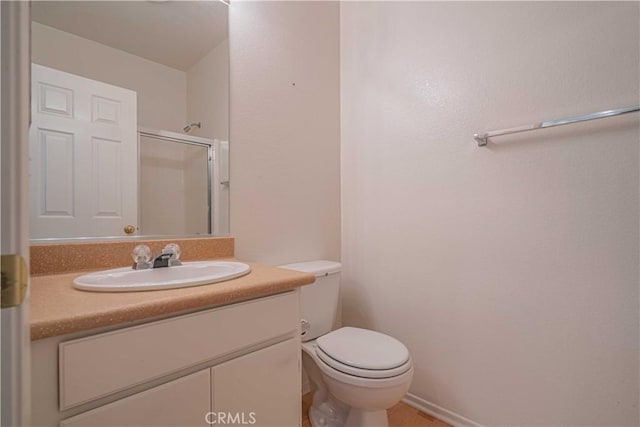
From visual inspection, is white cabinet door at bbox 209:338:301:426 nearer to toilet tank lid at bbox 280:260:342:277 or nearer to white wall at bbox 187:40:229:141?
toilet tank lid at bbox 280:260:342:277

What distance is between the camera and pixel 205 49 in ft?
4.23

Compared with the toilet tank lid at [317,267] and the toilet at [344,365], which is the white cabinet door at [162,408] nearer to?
the toilet at [344,365]

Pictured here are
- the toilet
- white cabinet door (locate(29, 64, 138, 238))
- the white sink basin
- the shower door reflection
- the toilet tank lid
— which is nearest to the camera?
the white sink basin

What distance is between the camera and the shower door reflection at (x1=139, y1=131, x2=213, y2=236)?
114 cm

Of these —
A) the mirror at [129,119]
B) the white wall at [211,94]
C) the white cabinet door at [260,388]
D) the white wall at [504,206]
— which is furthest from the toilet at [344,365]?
the white wall at [211,94]

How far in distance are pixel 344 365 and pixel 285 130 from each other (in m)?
1.15

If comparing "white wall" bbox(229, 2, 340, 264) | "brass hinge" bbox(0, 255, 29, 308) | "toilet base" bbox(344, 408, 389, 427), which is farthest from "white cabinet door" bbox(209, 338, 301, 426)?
"white wall" bbox(229, 2, 340, 264)

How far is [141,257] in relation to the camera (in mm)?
957

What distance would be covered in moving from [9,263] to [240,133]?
3.48 feet

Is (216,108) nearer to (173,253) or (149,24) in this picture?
(149,24)

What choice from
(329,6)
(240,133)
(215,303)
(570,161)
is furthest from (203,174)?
(570,161)

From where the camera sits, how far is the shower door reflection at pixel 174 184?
3.73 feet

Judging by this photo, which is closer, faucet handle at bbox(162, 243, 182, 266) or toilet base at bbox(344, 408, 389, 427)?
faucet handle at bbox(162, 243, 182, 266)

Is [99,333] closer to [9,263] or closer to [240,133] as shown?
[9,263]
